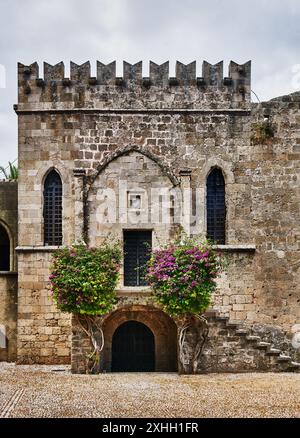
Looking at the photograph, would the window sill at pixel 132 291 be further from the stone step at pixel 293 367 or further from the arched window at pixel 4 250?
the arched window at pixel 4 250

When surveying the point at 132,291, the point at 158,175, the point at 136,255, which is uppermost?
the point at 158,175

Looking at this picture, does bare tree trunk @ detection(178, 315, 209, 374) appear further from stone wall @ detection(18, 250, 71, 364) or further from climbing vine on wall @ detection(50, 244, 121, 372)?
Result: stone wall @ detection(18, 250, 71, 364)

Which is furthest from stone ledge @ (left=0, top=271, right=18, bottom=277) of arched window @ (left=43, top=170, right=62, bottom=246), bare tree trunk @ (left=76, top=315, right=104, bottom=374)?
bare tree trunk @ (left=76, top=315, right=104, bottom=374)

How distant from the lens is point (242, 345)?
680 inches

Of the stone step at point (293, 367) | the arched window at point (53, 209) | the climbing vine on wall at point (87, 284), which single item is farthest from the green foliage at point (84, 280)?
the stone step at point (293, 367)

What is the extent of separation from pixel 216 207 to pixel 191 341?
4.76m

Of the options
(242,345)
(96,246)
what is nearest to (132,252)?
(96,246)

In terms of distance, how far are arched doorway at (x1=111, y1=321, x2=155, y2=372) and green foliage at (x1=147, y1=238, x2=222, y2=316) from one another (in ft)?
7.74

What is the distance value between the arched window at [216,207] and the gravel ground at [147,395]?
4.95 m

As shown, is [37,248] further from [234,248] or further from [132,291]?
[234,248]

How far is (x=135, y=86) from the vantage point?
20000 mm

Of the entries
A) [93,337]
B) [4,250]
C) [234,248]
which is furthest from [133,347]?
[4,250]

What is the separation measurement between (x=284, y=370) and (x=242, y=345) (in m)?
1.31
